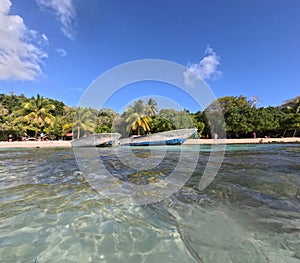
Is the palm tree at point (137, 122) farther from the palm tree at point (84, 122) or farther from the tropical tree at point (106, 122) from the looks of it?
the palm tree at point (84, 122)

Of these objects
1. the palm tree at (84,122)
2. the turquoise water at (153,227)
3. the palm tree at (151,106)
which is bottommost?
the turquoise water at (153,227)

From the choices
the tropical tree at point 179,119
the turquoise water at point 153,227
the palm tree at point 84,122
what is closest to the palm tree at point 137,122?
the tropical tree at point 179,119

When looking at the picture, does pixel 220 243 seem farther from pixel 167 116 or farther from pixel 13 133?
pixel 13 133

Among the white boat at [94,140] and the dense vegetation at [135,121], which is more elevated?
the dense vegetation at [135,121]

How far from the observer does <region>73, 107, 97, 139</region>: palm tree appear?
28.3 metres

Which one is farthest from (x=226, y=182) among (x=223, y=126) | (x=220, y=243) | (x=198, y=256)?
(x=223, y=126)

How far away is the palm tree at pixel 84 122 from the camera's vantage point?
1115 inches

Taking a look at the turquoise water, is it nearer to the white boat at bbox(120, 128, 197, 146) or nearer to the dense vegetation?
the white boat at bbox(120, 128, 197, 146)

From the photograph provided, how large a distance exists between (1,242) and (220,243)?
8.33 ft

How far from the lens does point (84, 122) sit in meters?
29.1

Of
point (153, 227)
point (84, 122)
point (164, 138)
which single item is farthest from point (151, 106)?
point (153, 227)

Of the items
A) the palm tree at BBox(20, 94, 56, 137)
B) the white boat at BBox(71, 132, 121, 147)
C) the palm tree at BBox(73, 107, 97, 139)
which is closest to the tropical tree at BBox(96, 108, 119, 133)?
the palm tree at BBox(73, 107, 97, 139)

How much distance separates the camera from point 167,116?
31.5 meters

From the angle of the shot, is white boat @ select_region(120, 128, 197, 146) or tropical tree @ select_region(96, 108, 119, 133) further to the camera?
tropical tree @ select_region(96, 108, 119, 133)
